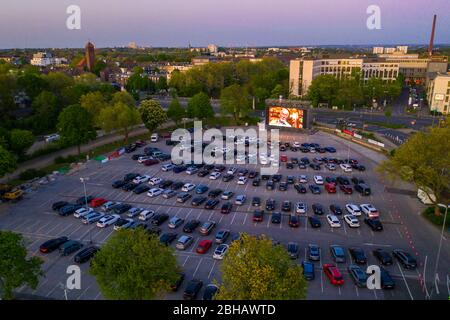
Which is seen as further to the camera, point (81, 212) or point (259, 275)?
point (81, 212)

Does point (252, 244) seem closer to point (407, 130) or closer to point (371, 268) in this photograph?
point (371, 268)

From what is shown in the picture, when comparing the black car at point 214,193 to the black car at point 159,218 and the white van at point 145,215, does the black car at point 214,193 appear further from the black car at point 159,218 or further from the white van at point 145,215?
the white van at point 145,215

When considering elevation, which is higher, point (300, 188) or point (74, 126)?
point (74, 126)

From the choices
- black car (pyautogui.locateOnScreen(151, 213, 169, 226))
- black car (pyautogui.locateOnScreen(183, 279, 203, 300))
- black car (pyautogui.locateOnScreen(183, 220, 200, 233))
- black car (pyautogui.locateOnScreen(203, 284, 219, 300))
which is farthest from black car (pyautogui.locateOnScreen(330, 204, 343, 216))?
black car (pyautogui.locateOnScreen(183, 279, 203, 300))

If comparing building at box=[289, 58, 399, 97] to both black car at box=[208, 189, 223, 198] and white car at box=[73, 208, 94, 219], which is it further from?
white car at box=[73, 208, 94, 219]

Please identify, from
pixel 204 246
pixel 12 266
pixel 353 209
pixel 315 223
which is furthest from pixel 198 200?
pixel 12 266

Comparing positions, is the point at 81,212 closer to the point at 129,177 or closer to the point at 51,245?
the point at 51,245

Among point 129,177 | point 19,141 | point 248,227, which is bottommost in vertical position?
point 248,227

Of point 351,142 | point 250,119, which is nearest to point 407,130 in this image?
point 351,142
